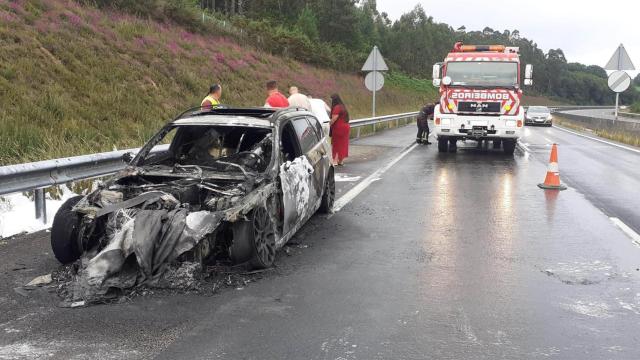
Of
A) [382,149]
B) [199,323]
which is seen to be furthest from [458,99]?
[199,323]

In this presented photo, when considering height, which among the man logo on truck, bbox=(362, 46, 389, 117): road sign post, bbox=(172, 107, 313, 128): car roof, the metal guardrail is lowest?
the metal guardrail

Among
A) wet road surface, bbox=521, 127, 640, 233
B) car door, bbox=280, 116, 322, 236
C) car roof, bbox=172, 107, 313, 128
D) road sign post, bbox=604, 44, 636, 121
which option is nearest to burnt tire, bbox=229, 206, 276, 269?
car door, bbox=280, 116, 322, 236

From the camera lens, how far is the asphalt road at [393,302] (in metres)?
3.75

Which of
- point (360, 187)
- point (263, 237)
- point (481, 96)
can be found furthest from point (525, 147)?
point (263, 237)

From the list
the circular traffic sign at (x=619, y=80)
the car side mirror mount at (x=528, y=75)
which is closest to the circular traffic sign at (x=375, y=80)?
the car side mirror mount at (x=528, y=75)

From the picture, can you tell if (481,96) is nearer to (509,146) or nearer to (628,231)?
(509,146)

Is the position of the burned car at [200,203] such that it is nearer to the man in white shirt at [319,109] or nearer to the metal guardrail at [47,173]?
the metal guardrail at [47,173]

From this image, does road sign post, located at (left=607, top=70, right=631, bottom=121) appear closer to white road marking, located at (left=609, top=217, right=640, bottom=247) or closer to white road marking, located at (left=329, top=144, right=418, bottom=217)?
white road marking, located at (left=329, top=144, right=418, bottom=217)

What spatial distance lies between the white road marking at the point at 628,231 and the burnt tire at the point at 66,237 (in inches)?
236

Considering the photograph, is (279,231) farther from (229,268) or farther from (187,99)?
(187,99)

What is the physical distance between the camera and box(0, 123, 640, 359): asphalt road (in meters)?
3.75

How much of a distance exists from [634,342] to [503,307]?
0.94 metres

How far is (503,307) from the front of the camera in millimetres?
Answer: 4539

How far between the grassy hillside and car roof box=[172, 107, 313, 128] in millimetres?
4031
